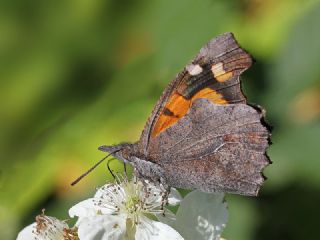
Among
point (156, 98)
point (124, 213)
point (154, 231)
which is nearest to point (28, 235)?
point (124, 213)

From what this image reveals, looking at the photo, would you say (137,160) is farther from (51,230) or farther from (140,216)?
(51,230)

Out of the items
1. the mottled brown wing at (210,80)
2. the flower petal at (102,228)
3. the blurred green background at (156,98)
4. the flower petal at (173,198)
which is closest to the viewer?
the flower petal at (102,228)

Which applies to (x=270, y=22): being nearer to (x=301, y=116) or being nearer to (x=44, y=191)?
(x=301, y=116)

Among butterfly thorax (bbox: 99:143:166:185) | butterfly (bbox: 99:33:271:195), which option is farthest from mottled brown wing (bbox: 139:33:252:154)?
butterfly thorax (bbox: 99:143:166:185)

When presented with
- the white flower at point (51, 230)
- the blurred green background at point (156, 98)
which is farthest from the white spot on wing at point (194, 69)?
the blurred green background at point (156, 98)

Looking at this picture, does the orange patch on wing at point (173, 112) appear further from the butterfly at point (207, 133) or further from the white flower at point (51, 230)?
the white flower at point (51, 230)

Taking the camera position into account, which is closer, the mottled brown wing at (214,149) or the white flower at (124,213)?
the white flower at (124,213)

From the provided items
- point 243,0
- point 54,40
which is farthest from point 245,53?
point 54,40
